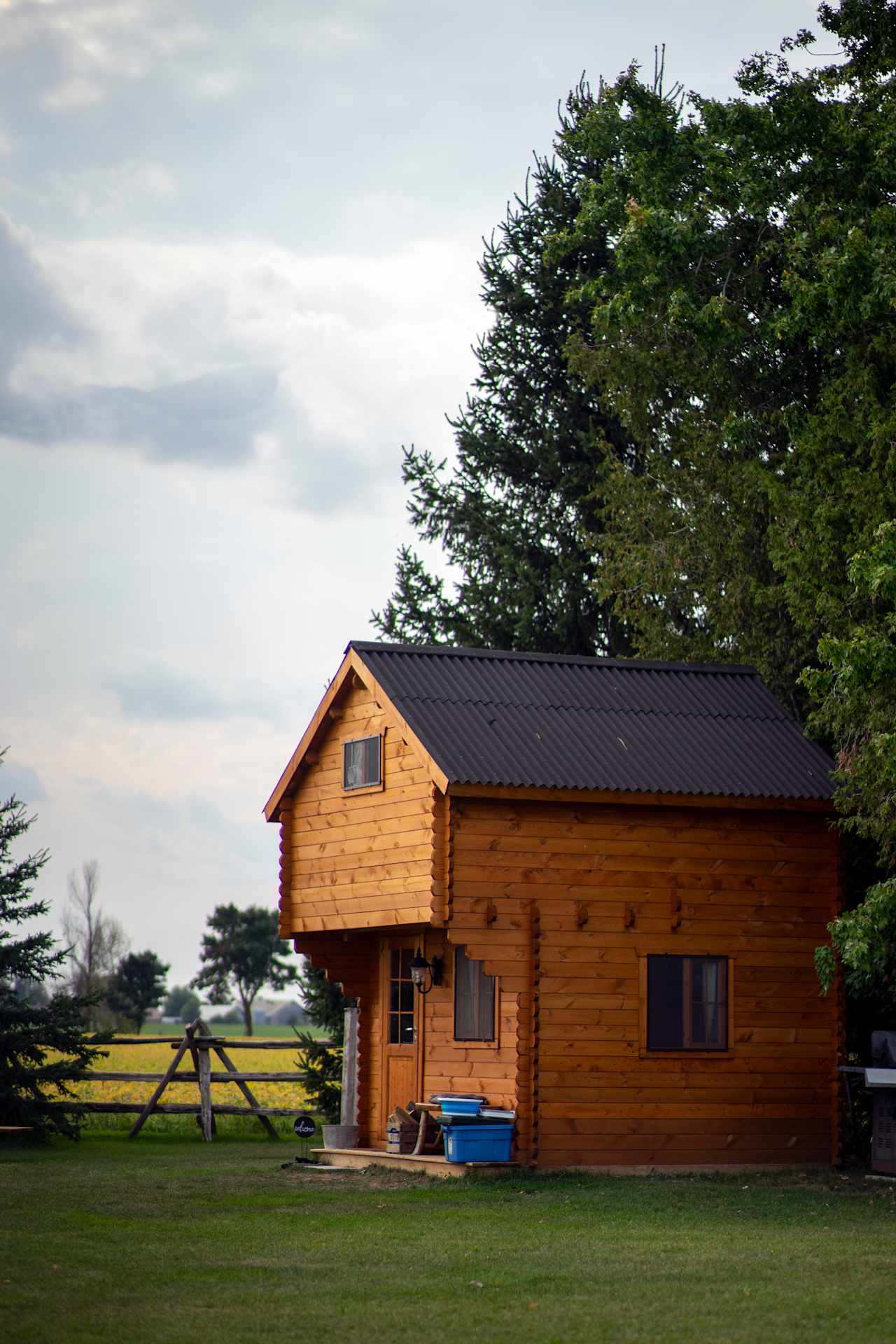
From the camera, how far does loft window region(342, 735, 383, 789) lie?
20531 mm

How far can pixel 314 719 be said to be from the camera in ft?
72.0

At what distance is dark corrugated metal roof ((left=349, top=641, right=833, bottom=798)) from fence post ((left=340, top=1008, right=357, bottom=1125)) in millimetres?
5600

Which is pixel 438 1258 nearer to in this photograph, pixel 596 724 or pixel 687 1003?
pixel 687 1003

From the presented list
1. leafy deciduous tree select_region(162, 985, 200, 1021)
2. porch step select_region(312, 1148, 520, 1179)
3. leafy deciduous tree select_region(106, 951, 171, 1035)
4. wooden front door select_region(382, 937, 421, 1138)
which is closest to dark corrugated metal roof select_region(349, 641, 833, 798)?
wooden front door select_region(382, 937, 421, 1138)

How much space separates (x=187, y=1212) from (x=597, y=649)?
60.2ft

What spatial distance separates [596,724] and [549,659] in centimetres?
165

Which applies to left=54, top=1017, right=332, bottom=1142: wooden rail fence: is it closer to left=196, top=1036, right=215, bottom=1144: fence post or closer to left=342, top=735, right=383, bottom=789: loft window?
left=196, top=1036, right=215, bottom=1144: fence post

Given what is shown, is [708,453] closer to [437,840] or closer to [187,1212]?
[437,840]

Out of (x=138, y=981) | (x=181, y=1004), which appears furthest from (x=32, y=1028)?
(x=181, y=1004)

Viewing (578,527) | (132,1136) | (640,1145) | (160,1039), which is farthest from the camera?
(578,527)

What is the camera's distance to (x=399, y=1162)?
19656 mm

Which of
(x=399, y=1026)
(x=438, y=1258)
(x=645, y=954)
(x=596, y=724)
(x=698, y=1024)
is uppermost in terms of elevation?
(x=596, y=724)

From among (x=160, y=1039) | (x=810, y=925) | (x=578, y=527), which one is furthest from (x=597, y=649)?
(x=810, y=925)

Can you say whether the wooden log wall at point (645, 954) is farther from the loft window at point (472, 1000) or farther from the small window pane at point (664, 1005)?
the loft window at point (472, 1000)
